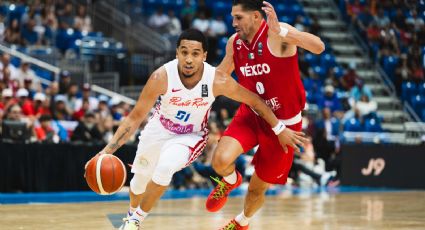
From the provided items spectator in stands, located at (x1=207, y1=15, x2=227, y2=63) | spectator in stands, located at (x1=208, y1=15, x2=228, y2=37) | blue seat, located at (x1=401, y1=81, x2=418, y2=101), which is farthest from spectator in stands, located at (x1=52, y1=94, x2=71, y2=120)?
blue seat, located at (x1=401, y1=81, x2=418, y2=101)

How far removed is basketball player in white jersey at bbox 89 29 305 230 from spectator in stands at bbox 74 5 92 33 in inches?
516

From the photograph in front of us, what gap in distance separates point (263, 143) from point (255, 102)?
0.58 m

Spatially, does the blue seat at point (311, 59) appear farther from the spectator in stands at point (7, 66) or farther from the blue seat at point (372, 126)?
the spectator in stands at point (7, 66)

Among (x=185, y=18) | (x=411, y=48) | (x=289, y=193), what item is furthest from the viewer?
(x=411, y=48)

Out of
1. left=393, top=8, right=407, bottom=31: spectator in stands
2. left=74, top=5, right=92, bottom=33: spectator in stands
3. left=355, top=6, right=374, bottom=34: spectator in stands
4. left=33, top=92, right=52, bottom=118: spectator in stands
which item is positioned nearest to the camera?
left=33, top=92, right=52, bottom=118: spectator in stands

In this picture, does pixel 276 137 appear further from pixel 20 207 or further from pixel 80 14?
pixel 80 14

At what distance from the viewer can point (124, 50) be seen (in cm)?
2158

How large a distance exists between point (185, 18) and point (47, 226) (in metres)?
14.3

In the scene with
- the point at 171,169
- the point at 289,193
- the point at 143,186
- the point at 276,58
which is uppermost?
the point at 276,58

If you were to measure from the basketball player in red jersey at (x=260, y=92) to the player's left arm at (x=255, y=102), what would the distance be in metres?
0.06

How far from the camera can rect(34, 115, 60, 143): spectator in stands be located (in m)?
15.1

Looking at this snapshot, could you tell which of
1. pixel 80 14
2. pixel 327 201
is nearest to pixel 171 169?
pixel 327 201

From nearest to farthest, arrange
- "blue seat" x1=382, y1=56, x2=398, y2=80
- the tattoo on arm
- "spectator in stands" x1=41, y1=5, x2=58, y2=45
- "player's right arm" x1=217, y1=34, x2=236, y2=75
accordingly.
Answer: the tattoo on arm → "player's right arm" x1=217, y1=34, x2=236, y2=75 → "spectator in stands" x1=41, y1=5, x2=58, y2=45 → "blue seat" x1=382, y1=56, x2=398, y2=80

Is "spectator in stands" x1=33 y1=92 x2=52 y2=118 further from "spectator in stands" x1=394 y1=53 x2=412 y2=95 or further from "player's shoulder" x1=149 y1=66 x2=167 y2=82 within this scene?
"spectator in stands" x1=394 y1=53 x2=412 y2=95
